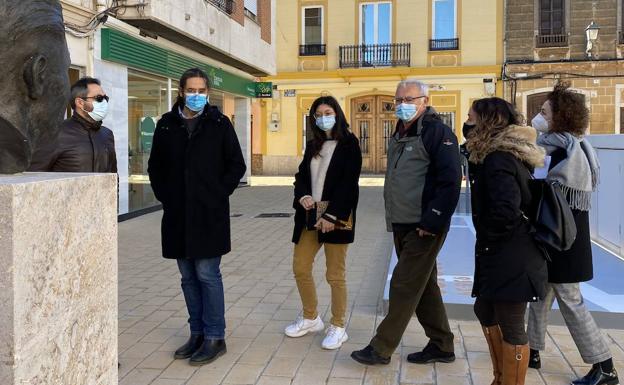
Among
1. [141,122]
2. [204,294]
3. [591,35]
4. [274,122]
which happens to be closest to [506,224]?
[204,294]

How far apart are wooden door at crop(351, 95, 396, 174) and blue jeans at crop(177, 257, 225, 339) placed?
22272mm

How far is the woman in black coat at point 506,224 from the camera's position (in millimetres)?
3348

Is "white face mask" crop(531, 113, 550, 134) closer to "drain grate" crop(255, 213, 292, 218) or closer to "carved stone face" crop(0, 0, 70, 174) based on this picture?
"carved stone face" crop(0, 0, 70, 174)

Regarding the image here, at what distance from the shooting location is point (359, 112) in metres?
26.8

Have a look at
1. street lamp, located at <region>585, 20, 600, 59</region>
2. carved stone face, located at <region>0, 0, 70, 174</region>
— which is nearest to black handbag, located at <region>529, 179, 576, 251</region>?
carved stone face, located at <region>0, 0, 70, 174</region>

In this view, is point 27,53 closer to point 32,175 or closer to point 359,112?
point 32,175

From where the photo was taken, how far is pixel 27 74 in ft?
7.50

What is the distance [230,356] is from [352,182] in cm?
148

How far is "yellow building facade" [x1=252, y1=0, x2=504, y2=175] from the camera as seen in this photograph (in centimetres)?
2534

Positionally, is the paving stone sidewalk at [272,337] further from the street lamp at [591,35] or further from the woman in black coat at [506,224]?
the street lamp at [591,35]

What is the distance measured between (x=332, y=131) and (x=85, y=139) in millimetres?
1704

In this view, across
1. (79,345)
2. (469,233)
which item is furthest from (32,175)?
(469,233)

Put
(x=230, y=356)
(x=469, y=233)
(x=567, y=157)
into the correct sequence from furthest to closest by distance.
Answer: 1. (x=469, y=233)
2. (x=230, y=356)
3. (x=567, y=157)

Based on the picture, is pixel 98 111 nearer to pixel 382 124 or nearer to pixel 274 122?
pixel 382 124
